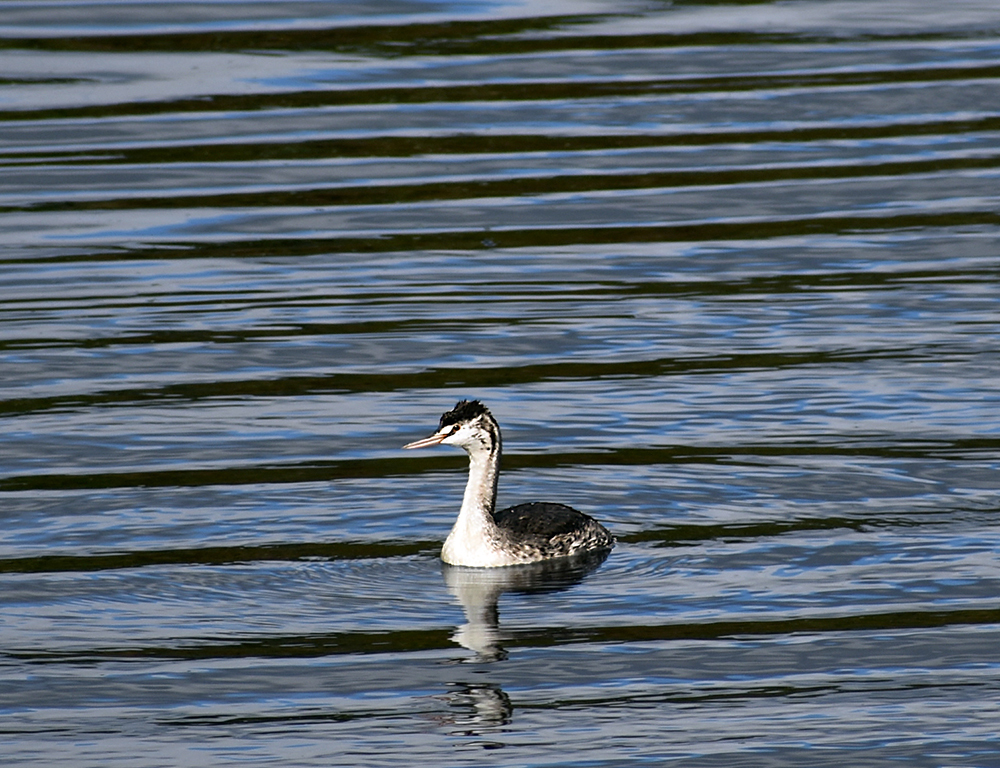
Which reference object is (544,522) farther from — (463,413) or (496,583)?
(463,413)

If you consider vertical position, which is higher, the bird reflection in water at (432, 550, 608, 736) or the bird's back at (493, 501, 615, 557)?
the bird's back at (493, 501, 615, 557)

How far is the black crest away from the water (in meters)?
0.83

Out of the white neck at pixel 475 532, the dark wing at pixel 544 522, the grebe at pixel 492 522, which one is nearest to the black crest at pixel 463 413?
the grebe at pixel 492 522

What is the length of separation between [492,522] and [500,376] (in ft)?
12.7

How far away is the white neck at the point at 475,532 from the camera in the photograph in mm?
12422

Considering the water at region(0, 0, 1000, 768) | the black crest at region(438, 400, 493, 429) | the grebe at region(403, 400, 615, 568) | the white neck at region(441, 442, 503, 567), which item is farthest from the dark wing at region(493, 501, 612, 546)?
the black crest at region(438, 400, 493, 429)

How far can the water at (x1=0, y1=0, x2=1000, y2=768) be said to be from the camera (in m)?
10.3

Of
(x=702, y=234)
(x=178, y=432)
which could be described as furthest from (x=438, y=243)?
(x=178, y=432)

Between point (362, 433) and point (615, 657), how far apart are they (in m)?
4.68

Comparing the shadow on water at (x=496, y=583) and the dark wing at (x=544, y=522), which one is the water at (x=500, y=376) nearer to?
the shadow on water at (x=496, y=583)

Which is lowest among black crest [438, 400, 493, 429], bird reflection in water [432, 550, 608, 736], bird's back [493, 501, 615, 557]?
bird reflection in water [432, 550, 608, 736]

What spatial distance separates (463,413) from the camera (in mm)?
12711

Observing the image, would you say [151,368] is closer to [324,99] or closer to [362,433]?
[362,433]

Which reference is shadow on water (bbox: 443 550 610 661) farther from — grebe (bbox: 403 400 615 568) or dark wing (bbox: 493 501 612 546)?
dark wing (bbox: 493 501 612 546)
